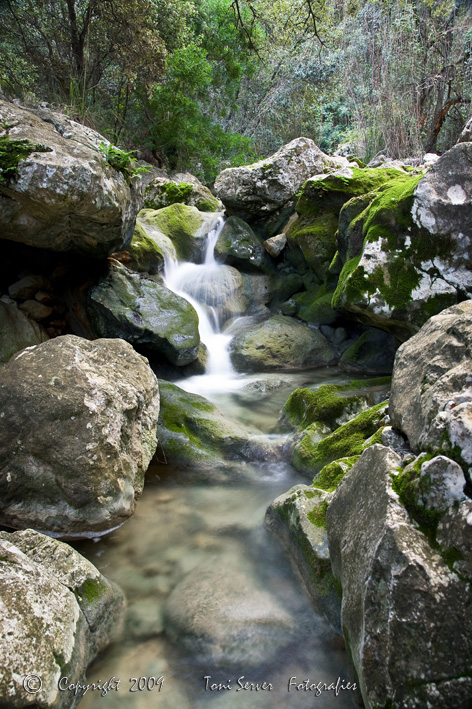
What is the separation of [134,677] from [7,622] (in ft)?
3.07

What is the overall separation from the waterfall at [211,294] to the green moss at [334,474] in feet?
13.7

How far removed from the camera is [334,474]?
3670 millimetres

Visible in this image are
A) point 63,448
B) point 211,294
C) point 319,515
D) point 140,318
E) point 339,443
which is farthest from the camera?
point 211,294

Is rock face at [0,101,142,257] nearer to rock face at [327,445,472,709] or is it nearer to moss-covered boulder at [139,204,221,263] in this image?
moss-covered boulder at [139,204,221,263]

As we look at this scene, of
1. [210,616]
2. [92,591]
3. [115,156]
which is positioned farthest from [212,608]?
[115,156]

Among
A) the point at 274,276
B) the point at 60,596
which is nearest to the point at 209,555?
the point at 60,596

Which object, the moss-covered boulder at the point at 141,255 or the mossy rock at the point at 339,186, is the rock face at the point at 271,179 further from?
the moss-covered boulder at the point at 141,255

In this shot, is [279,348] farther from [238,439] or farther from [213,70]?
[213,70]

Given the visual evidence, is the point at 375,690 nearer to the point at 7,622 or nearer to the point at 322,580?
the point at 322,580

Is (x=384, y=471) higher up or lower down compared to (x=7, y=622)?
higher up

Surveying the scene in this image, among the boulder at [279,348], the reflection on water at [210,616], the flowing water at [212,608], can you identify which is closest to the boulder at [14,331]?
the flowing water at [212,608]

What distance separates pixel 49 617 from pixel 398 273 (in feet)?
17.7

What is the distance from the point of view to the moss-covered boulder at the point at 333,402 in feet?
16.8

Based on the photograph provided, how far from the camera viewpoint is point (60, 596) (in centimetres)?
244
